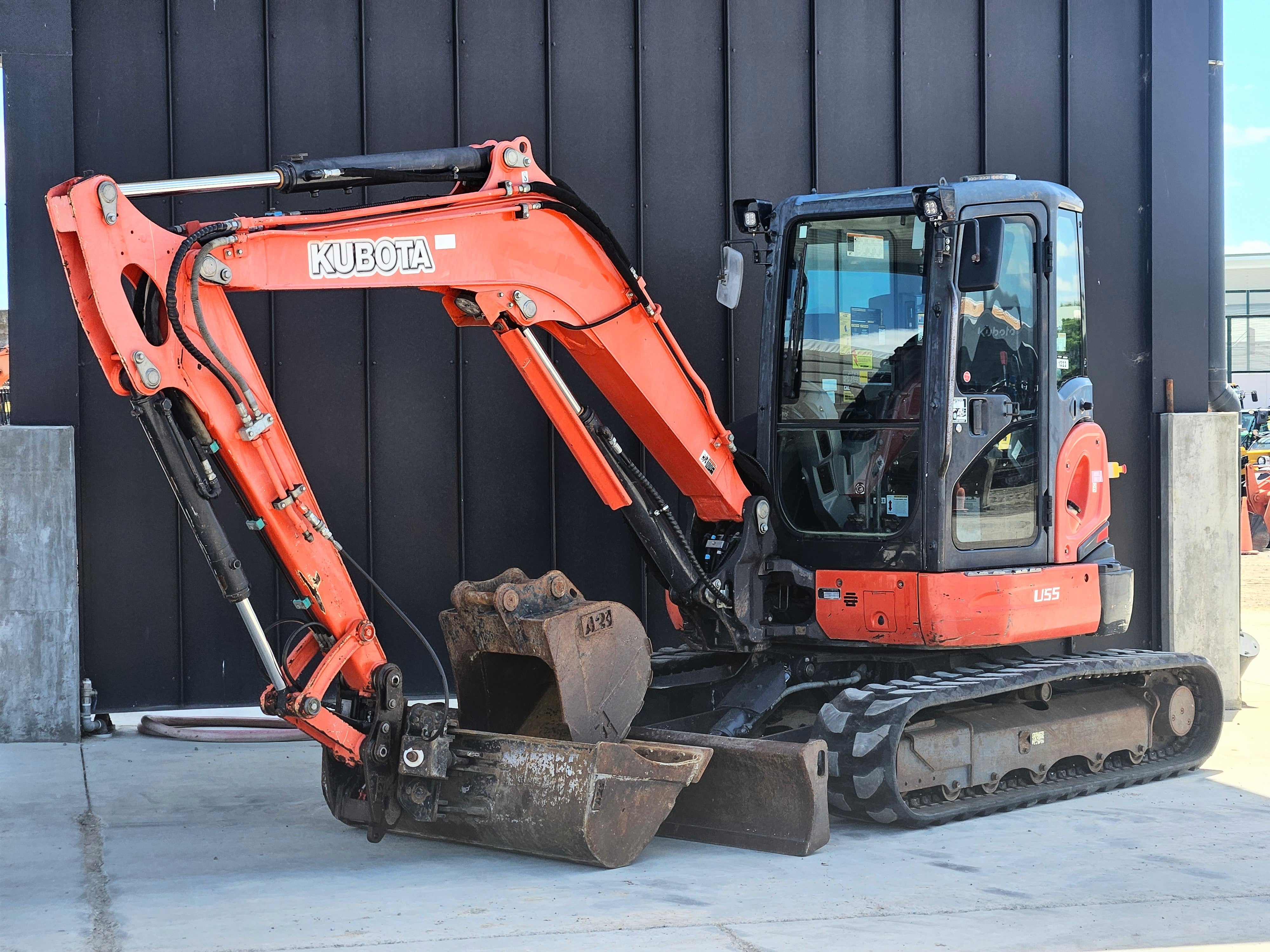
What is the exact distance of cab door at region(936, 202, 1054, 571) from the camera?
23.0 feet

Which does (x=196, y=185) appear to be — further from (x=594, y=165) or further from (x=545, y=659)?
(x=594, y=165)

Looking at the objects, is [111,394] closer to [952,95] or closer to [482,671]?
[482,671]

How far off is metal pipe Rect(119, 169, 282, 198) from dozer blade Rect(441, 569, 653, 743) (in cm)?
194

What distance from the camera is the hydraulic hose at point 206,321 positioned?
5.41 m

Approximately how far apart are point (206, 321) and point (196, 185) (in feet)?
1.75

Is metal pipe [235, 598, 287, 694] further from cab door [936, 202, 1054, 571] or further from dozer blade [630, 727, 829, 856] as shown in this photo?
cab door [936, 202, 1054, 571]

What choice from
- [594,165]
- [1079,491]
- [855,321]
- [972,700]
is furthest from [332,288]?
[1079,491]

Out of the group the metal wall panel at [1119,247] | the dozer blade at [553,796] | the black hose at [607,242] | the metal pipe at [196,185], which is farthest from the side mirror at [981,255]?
the metal wall panel at [1119,247]

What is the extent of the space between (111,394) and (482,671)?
407cm

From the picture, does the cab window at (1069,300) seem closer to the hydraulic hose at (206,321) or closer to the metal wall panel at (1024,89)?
the metal wall panel at (1024,89)

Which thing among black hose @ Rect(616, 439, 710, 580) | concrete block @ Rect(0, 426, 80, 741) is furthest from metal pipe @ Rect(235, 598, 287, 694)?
concrete block @ Rect(0, 426, 80, 741)

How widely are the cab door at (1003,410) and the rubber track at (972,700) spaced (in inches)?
23.8

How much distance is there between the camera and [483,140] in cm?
956

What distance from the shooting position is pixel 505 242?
6.22 metres
